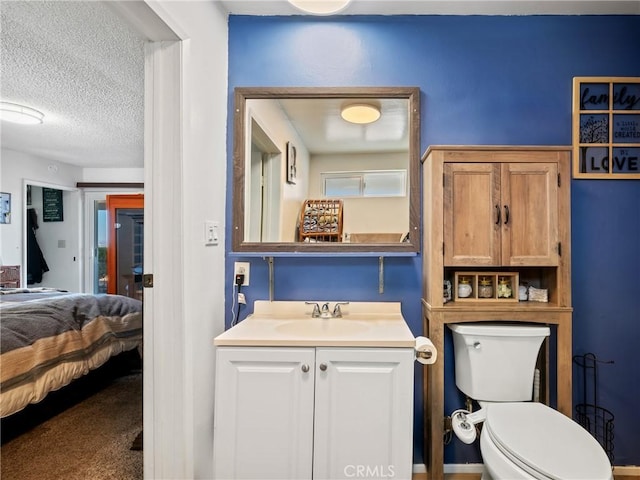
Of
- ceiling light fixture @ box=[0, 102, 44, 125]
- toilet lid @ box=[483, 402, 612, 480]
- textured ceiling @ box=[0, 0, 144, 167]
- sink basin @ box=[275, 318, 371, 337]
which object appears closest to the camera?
toilet lid @ box=[483, 402, 612, 480]

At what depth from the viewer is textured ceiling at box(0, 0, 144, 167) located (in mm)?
1674

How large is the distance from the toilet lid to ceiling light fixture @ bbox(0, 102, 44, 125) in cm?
376

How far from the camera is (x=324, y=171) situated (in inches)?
70.7

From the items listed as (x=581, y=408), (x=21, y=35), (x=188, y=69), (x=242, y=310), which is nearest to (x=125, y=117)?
(x=21, y=35)

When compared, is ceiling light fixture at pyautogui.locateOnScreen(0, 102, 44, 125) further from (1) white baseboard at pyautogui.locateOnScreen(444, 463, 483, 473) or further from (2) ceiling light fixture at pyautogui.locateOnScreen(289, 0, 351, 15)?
(1) white baseboard at pyautogui.locateOnScreen(444, 463, 483, 473)

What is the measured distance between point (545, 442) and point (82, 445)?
2.28 meters

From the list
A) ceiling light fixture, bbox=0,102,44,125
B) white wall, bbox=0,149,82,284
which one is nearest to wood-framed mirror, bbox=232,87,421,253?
ceiling light fixture, bbox=0,102,44,125

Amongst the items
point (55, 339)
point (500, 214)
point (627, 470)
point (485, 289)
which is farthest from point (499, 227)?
point (55, 339)

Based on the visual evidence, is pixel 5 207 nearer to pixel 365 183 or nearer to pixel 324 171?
pixel 324 171

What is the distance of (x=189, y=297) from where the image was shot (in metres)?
1.39

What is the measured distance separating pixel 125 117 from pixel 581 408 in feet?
12.3

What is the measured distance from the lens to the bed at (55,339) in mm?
1862

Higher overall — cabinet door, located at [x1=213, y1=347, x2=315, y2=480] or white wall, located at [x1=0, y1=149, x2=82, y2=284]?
white wall, located at [x1=0, y1=149, x2=82, y2=284]

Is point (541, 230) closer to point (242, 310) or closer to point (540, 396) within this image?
point (540, 396)
